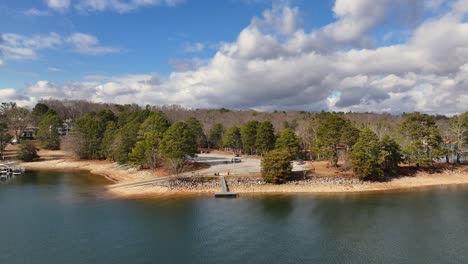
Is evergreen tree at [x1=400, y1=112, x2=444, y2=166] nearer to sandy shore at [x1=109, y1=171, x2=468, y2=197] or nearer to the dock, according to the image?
sandy shore at [x1=109, y1=171, x2=468, y2=197]

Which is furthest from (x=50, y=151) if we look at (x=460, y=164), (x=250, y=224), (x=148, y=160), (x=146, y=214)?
(x=460, y=164)

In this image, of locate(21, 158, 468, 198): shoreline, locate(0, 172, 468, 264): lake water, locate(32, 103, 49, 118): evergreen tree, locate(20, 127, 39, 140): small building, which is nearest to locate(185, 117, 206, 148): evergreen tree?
locate(21, 158, 468, 198): shoreline

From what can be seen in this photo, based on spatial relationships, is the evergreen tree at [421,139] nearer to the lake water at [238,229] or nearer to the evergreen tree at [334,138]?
the lake water at [238,229]

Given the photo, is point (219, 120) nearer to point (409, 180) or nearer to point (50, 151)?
point (50, 151)

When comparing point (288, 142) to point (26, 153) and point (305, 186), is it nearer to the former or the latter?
point (305, 186)

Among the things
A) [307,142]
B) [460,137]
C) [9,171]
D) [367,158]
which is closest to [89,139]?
[9,171]
